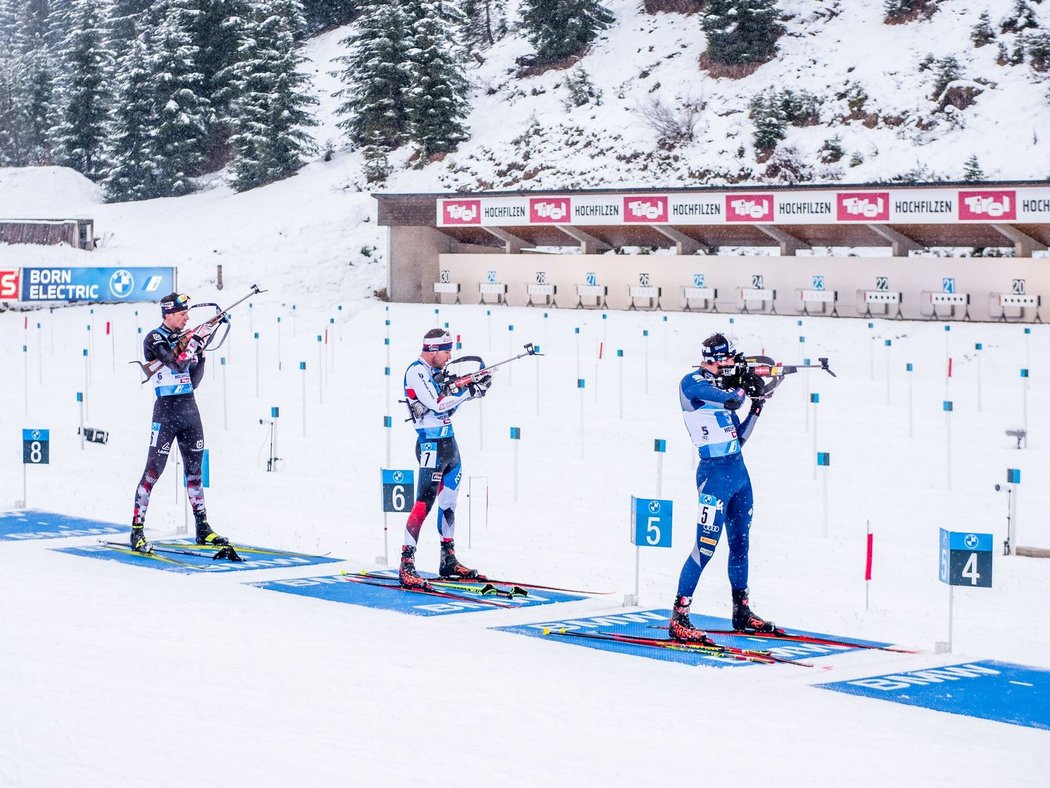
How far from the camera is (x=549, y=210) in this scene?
124 feet

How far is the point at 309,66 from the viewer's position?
76.6m

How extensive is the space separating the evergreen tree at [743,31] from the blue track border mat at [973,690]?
4882 centimetres

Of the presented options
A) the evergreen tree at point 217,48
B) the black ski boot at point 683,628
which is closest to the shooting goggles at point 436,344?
the black ski boot at point 683,628

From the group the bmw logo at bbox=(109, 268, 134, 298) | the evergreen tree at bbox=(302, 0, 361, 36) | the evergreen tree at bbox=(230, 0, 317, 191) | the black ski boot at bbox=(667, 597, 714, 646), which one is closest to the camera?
the black ski boot at bbox=(667, 597, 714, 646)

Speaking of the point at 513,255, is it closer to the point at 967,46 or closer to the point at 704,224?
the point at 704,224

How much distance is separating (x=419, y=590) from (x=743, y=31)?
47991 mm

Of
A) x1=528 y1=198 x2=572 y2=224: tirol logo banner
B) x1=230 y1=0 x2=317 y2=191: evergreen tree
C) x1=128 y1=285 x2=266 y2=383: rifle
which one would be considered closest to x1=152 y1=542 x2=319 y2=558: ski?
x1=128 y1=285 x2=266 y2=383: rifle

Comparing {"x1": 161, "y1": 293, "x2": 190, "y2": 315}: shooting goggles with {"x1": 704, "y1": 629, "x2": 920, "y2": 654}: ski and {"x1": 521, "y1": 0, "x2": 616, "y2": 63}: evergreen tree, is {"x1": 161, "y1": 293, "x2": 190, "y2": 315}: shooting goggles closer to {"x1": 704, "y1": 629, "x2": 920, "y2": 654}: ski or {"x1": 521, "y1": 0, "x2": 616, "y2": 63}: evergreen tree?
{"x1": 704, "y1": 629, "x2": 920, "y2": 654}: ski

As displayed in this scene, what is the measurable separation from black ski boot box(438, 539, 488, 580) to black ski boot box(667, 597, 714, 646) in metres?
2.33

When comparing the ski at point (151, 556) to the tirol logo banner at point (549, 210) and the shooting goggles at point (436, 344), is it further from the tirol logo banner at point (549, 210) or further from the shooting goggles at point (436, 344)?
the tirol logo banner at point (549, 210)

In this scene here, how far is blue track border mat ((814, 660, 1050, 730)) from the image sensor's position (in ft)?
25.6

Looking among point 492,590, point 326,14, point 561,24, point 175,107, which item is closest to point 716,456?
point 492,590

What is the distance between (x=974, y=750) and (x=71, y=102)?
68576 mm

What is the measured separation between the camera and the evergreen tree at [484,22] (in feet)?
227
